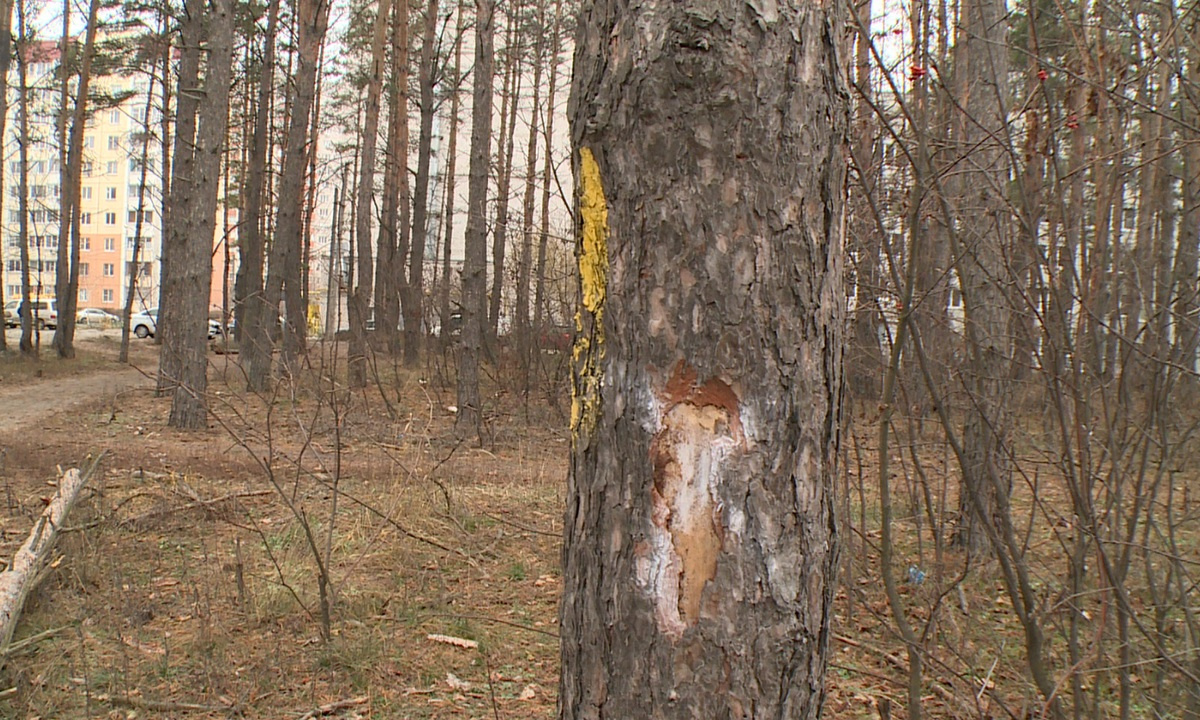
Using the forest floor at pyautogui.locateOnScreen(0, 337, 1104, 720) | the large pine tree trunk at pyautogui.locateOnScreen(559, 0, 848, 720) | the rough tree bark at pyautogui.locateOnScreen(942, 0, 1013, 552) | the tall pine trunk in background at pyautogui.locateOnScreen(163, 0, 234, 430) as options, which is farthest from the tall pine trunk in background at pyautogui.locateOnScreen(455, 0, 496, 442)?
the large pine tree trunk at pyautogui.locateOnScreen(559, 0, 848, 720)

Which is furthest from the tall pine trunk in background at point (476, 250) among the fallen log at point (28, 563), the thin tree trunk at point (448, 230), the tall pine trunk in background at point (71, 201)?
the tall pine trunk in background at point (71, 201)

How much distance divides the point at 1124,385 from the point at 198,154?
10.4 metres

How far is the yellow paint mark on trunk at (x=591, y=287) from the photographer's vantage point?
5.35 ft

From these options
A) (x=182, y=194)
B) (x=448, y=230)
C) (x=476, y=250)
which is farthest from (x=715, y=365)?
(x=448, y=230)

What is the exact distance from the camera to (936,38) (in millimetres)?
4539

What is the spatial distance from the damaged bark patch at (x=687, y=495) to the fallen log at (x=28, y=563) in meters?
3.34

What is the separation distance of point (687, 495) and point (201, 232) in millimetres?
10721

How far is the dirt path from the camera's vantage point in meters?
12.1

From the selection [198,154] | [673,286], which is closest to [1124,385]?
[673,286]

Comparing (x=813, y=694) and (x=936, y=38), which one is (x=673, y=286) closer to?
(x=813, y=694)

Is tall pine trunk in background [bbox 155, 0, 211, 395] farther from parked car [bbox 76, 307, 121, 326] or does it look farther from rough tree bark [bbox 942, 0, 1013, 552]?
parked car [bbox 76, 307, 121, 326]

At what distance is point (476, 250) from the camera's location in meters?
10.9

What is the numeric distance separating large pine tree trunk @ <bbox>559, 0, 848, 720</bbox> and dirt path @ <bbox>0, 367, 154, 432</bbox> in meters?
11.4

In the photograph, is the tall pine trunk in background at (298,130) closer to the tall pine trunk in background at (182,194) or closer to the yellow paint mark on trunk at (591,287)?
the tall pine trunk in background at (182,194)
